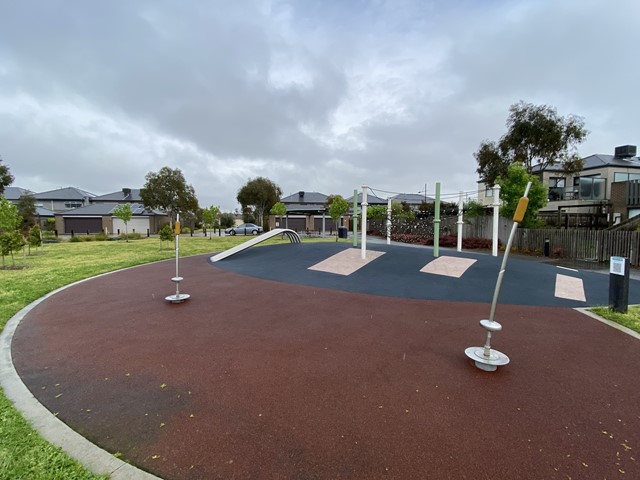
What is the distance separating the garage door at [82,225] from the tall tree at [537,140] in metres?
50.7

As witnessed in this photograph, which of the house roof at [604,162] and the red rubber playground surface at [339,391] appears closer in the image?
the red rubber playground surface at [339,391]

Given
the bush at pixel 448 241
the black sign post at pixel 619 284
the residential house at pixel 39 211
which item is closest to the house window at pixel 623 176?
the bush at pixel 448 241

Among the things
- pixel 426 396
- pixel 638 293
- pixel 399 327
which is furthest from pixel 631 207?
pixel 426 396

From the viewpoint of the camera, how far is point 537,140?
2281 cm

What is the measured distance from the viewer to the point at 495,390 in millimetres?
3537

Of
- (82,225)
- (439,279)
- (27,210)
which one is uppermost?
(27,210)

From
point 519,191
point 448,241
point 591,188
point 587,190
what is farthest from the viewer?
point 587,190

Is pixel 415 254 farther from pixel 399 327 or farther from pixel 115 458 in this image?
pixel 115 458

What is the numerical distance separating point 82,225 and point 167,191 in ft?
56.1

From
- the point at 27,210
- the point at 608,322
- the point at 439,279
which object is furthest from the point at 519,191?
the point at 27,210

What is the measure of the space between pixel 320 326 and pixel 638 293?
8554 millimetres

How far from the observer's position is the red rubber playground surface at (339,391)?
2.51 metres

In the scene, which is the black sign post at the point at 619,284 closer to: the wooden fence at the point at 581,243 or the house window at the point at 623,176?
the wooden fence at the point at 581,243

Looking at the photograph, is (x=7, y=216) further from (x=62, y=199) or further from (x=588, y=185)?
(x=62, y=199)
